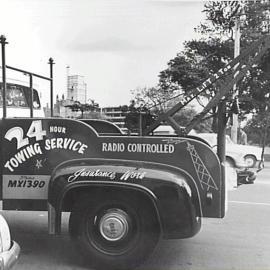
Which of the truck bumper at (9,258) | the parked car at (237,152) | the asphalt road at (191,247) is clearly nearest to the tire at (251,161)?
the parked car at (237,152)

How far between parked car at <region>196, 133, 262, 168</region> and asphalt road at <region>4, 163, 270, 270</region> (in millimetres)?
748

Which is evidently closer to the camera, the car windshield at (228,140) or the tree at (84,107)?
the tree at (84,107)

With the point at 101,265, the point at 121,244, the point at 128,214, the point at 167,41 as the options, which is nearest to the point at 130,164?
the point at 128,214

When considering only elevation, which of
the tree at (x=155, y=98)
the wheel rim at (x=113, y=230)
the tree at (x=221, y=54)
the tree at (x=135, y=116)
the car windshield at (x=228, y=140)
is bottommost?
the wheel rim at (x=113, y=230)

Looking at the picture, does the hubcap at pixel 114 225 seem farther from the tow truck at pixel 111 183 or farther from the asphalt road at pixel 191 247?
the asphalt road at pixel 191 247

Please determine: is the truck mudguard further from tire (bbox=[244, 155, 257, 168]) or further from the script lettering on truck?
tire (bbox=[244, 155, 257, 168])

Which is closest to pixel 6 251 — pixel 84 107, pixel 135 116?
pixel 84 107

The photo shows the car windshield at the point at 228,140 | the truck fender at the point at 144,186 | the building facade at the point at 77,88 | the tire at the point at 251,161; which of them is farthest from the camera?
the tire at the point at 251,161

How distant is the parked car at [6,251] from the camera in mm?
2675

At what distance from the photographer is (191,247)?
4.16 m

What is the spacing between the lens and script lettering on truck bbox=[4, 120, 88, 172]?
11.5 feet

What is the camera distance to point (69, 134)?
139 inches

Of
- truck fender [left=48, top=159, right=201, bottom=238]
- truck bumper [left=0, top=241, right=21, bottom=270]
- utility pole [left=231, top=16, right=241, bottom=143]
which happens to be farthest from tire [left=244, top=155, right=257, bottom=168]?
truck bumper [left=0, top=241, right=21, bottom=270]

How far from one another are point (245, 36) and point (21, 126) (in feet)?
6.97
